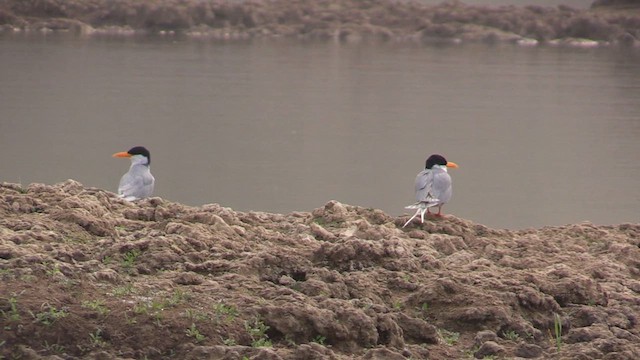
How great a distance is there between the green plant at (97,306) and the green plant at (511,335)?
133cm

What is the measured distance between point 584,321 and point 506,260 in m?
0.70

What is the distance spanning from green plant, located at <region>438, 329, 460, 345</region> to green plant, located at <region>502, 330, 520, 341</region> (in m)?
0.16

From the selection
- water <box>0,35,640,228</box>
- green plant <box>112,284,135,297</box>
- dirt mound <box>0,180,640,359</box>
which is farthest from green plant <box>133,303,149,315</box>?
water <box>0,35,640,228</box>

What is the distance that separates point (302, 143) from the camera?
931 cm

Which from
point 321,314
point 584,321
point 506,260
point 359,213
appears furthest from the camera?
point 359,213

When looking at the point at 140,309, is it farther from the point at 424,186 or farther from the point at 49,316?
the point at 424,186

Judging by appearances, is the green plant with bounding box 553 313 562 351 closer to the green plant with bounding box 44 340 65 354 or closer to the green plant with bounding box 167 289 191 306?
the green plant with bounding box 167 289 191 306

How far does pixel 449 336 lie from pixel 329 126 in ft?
21.1

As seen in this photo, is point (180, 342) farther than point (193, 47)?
No

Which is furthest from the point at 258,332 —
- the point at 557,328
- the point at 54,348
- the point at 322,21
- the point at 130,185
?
the point at 322,21

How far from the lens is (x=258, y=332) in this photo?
366 centimetres

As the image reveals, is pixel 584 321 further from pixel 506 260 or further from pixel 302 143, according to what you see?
pixel 302 143

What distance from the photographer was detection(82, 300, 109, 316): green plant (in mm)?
3580

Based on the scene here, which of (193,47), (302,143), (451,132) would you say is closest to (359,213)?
(302,143)
